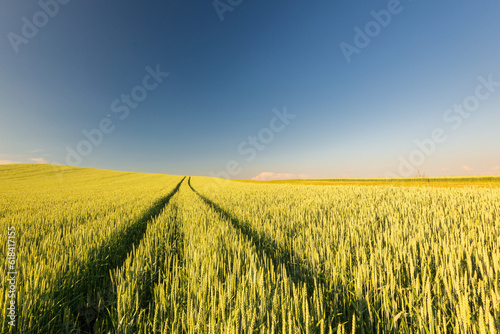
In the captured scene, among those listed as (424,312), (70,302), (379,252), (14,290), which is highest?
(379,252)

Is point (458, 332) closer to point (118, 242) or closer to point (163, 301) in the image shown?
point (163, 301)

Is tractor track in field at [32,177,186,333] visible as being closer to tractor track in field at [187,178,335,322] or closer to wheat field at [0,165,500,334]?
wheat field at [0,165,500,334]

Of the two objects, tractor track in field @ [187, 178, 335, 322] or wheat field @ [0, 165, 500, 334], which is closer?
wheat field @ [0, 165, 500, 334]

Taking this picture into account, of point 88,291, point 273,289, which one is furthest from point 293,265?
point 88,291

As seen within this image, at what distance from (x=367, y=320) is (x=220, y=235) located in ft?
6.71

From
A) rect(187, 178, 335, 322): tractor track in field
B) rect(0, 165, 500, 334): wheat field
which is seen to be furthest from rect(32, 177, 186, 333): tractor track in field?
rect(187, 178, 335, 322): tractor track in field

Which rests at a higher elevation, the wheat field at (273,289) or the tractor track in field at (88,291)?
the wheat field at (273,289)

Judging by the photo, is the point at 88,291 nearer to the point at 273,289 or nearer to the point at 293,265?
the point at 273,289

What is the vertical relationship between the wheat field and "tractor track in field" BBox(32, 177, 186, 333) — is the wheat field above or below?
above

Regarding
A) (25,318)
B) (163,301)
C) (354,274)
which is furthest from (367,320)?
(25,318)

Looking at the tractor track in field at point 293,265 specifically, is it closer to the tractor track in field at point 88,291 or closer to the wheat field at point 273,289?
the wheat field at point 273,289

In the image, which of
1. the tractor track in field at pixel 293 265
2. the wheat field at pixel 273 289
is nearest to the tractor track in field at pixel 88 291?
the wheat field at pixel 273 289

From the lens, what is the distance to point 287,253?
2494 millimetres

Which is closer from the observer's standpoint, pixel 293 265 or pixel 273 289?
pixel 273 289
